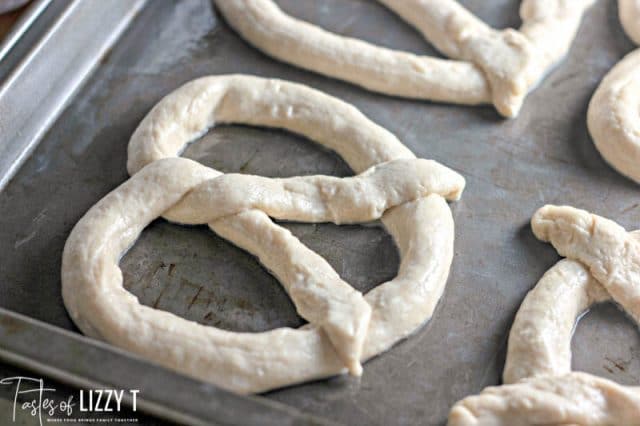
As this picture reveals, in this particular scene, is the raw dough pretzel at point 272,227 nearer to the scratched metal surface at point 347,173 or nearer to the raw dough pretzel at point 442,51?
the scratched metal surface at point 347,173

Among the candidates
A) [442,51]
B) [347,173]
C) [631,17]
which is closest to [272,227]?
[347,173]

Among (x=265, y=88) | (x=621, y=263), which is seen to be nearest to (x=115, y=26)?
(x=265, y=88)

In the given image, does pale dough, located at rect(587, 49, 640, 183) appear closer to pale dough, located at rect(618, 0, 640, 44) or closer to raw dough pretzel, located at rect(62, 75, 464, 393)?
pale dough, located at rect(618, 0, 640, 44)

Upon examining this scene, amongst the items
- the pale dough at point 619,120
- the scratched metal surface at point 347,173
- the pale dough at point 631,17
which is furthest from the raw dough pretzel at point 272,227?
the pale dough at point 631,17

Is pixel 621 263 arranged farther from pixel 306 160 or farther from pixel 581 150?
pixel 306 160

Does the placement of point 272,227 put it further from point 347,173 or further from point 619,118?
point 619,118
